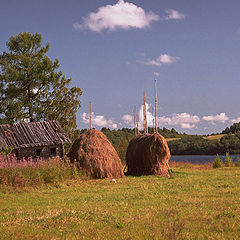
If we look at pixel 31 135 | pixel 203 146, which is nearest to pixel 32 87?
pixel 31 135

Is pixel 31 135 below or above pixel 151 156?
above

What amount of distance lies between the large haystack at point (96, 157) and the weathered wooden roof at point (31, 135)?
25.7ft

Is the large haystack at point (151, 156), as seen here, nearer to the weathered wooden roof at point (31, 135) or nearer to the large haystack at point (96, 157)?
the large haystack at point (96, 157)

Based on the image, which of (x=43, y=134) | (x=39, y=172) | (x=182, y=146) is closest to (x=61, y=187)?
(x=39, y=172)

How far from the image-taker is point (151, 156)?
2114 centimetres

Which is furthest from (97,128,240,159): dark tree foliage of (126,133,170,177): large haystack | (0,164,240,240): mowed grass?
(0,164,240,240): mowed grass

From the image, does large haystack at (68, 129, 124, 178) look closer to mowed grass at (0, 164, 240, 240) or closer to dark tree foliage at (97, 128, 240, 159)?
Answer: mowed grass at (0, 164, 240, 240)

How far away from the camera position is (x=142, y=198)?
11.3 metres

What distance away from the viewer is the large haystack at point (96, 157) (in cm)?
1898

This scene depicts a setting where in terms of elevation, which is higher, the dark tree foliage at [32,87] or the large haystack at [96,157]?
the dark tree foliage at [32,87]

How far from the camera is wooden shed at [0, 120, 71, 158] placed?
26.4m

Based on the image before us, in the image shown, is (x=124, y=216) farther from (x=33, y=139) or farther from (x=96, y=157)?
(x=33, y=139)

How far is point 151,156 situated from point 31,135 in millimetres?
11953

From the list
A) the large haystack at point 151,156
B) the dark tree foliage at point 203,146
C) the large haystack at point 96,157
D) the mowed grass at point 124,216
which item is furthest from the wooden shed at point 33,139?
the dark tree foliage at point 203,146
